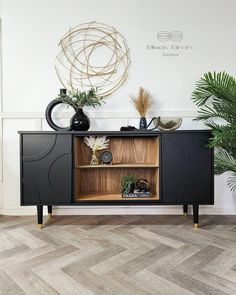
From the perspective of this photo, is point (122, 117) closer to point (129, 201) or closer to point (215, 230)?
point (129, 201)

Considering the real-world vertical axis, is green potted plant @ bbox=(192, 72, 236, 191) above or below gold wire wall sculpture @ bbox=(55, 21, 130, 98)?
below

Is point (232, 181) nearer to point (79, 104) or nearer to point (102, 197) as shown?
point (102, 197)

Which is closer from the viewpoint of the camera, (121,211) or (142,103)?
(142,103)

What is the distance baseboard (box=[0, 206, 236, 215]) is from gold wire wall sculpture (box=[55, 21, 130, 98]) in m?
1.16

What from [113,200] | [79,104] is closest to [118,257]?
[113,200]

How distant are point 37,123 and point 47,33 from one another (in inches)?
35.0

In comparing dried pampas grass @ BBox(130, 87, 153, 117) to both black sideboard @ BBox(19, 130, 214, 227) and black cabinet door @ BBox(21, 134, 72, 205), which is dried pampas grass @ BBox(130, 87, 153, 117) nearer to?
black sideboard @ BBox(19, 130, 214, 227)

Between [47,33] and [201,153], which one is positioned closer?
[201,153]

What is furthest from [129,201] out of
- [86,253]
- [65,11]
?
[65,11]

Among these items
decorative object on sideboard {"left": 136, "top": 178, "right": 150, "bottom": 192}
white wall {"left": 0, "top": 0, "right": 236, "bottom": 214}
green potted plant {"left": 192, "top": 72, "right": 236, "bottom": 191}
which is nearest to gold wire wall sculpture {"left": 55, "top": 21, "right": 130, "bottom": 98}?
white wall {"left": 0, "top": 0, "right": 236, "bottom": 214}

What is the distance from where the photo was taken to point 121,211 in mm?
2402

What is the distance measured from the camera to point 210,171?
77.6 inches

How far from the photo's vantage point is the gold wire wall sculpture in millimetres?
2340

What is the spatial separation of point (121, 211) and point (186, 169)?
32.4 inches
